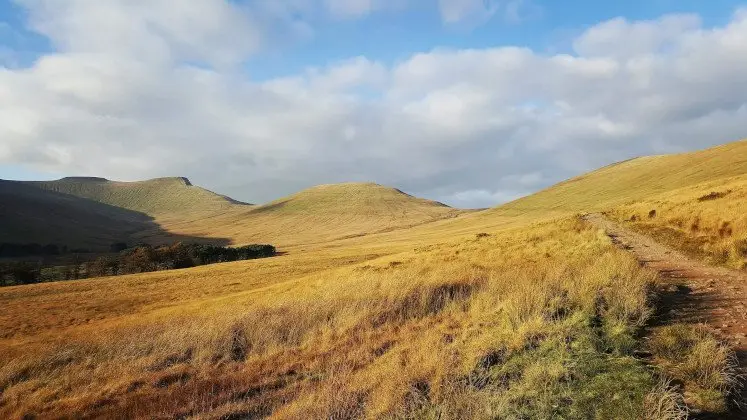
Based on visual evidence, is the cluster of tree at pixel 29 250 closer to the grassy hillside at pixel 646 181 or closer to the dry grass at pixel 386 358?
the grassy hillside at pixel 646 181

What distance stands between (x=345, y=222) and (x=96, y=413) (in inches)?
6183

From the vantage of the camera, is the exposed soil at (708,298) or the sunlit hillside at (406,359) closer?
the sunlit hillside at (406,359)

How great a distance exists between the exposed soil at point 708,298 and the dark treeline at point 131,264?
76.3 meters

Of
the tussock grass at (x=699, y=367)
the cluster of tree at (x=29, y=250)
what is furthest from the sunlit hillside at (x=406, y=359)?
the cluster of tree at (x=29, y=250)

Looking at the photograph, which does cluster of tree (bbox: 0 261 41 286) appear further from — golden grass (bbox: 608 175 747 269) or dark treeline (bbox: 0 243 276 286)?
golden grass (bbox: 608 175 747 269)

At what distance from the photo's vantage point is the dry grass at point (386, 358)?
6684mm

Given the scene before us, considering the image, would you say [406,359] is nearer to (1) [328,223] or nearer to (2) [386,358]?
(2) [386,358]

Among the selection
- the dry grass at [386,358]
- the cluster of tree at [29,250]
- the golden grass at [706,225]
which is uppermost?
the cluster of tree at [29,250]

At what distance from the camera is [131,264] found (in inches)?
2997

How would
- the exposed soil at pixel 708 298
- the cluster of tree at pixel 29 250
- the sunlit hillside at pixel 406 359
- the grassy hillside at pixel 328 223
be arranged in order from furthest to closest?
1. the cluster of tree at pixel 29 250
2. the grassy hillside at pixel 328 223
3. the exposed soil at pixel 708 298
4. the sunlit hillside at pixel 406 359

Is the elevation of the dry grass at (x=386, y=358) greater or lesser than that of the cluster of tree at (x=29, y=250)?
lesser

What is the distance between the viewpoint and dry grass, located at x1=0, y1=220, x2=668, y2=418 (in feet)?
21.9

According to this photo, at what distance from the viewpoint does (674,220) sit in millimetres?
29609

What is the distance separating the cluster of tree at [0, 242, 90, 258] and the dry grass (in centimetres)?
15805
